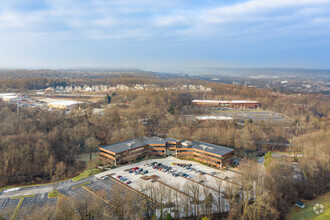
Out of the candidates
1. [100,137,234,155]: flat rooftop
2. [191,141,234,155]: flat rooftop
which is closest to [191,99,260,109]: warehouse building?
[100,137,234,155]: flat rooftop

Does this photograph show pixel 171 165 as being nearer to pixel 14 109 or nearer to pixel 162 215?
pixel 162 215

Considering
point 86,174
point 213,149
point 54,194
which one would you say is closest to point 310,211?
point 213,149

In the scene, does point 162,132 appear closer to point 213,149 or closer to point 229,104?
point 213,149

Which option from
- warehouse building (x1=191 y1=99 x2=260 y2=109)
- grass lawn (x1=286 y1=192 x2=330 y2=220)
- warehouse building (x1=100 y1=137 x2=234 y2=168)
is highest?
warehouse building (x1=191 y1=99 x2=260 y2=109)

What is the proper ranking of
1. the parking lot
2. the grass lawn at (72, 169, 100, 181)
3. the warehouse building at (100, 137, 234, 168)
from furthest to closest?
the warehouse building at (100, 137, 234, 168), the grass lawn at (72, 169, 100, 181), the parking lot

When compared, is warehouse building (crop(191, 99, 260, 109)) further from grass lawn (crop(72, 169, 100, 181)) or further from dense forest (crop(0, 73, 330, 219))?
grass lawn (crop(72, 169, 100, 181))

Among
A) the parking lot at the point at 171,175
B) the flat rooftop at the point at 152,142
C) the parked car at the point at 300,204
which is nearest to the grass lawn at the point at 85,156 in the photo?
the flat rooftop at the point at 152,142

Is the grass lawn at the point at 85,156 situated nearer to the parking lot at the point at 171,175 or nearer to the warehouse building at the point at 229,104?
the parking lot at the point at 171,175
